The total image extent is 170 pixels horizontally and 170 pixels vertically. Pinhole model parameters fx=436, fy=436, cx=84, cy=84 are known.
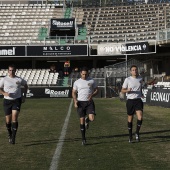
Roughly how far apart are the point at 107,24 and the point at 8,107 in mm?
42221

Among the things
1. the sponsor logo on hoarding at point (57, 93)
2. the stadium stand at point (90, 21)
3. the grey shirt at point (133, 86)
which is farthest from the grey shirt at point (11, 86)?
the stadium stand at point (90, 21)

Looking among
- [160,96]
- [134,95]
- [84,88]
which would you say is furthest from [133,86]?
[160,96]

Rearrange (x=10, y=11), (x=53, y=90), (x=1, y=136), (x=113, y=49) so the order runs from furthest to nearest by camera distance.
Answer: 1. (x=10, y=11)
2. (x=113, y=49)
3. (x=53, y=90)
4. (x=1, y=136)

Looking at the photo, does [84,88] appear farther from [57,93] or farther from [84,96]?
[57,93]

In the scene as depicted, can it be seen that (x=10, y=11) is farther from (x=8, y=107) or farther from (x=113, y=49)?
(x=8, y=107)

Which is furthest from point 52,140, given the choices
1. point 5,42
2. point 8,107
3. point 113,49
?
point 5,42

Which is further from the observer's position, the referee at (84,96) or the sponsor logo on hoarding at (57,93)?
the sponsor logo on hoarding at (57,93)

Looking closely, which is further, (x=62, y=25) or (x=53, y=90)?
(x=62, y=25)

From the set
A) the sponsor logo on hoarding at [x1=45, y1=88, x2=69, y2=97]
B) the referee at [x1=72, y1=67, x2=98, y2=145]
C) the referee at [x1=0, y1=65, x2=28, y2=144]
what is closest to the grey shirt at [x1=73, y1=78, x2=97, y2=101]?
the referee at [x1=72, y1=67, x2=98, y2=145]

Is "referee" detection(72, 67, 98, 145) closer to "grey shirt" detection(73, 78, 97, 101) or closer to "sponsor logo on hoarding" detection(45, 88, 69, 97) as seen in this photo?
"grey shirt" detection(73, 78, 97, 101)

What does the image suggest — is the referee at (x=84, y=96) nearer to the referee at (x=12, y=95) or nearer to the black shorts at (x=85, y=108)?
the black shorts at (x=85, y=108)

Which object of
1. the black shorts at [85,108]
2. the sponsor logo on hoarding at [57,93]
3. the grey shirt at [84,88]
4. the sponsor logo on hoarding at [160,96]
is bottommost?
the sponsor logo on hoarding at [57,93]

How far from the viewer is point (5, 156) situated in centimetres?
895

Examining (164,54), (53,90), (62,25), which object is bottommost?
(53,90)
